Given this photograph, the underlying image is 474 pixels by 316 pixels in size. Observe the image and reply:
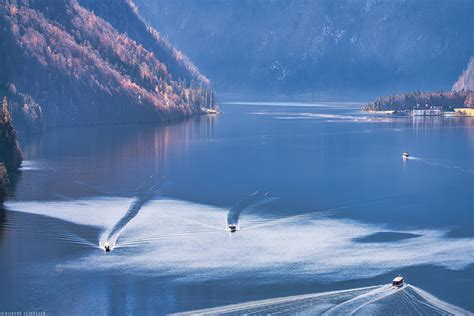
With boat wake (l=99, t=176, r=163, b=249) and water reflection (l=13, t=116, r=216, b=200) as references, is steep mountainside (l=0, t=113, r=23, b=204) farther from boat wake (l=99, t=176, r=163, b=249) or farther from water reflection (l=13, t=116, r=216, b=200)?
boat wake (l=99, t=176, r=163, b=249)

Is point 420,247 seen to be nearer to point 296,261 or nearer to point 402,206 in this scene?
point 296,261

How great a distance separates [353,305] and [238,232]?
19950mm

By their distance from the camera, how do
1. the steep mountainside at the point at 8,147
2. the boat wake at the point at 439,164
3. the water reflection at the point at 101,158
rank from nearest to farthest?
the water reflection at the point at 101,158 < the steep mountainside at the point at 8,147 < the boat wake at the point at 439,164

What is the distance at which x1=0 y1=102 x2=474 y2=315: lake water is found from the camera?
191ft

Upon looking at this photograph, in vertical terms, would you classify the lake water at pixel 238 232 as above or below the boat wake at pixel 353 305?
above

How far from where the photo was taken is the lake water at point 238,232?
191 feet

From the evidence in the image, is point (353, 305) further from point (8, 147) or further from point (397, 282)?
point (8, 147)

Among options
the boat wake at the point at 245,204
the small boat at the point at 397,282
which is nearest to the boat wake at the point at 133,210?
the boat wake at the point at 245,204

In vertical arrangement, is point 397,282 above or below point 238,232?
below

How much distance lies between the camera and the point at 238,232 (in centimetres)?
7494

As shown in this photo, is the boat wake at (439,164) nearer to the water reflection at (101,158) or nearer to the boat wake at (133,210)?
the water reflection at (101,158)

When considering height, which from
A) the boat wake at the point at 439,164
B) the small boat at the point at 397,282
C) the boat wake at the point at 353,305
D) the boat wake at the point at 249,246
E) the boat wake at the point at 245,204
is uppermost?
the boat wake at the point at 439,164

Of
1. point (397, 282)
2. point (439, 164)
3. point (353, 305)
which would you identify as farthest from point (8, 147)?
point (353, 305)

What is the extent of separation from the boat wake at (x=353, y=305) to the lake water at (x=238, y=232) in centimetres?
12
